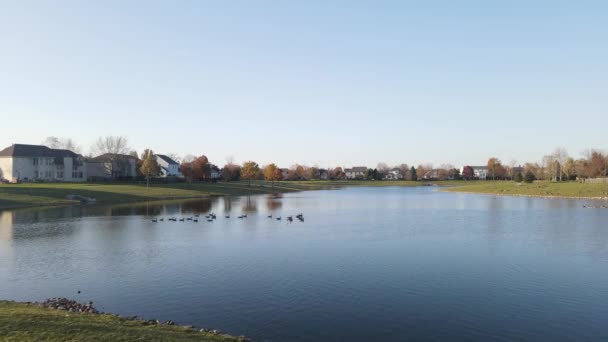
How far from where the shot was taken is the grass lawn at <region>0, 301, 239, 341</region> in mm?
12781

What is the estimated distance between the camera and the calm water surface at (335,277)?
16.7 meters

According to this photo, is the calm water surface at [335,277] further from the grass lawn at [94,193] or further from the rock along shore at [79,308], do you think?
the grass lawn at [94,193]

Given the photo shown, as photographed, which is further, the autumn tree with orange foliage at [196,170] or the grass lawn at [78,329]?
the autumn tree with orange foliage at [196,170]

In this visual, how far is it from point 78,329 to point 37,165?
113 metres

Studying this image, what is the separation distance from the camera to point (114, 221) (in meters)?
49.6

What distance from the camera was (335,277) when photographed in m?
23.9

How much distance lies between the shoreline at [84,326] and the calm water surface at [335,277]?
1.52 m

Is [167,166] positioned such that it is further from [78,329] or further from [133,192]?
[78,329]

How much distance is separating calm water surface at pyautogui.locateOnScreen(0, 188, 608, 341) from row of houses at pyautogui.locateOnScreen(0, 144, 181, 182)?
7318 centimetres

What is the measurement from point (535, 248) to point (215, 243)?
24210mm

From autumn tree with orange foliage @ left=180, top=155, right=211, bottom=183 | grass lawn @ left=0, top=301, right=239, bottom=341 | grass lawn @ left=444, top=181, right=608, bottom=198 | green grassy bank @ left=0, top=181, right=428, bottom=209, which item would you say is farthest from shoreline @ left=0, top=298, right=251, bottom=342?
autumn tree with orange foliage @ left=180, top=155, right=211, bottom=183

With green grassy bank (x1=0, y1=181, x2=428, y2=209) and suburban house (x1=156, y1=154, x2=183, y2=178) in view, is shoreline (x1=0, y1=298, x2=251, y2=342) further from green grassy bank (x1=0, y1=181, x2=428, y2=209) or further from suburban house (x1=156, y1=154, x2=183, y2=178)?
suburban house (x1=156, y1=154, x2=183, y2=178)

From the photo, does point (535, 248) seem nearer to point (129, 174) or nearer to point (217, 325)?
point (217, 325)

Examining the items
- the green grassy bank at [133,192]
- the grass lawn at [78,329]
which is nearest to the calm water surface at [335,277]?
the grass lawn at [78,329]
